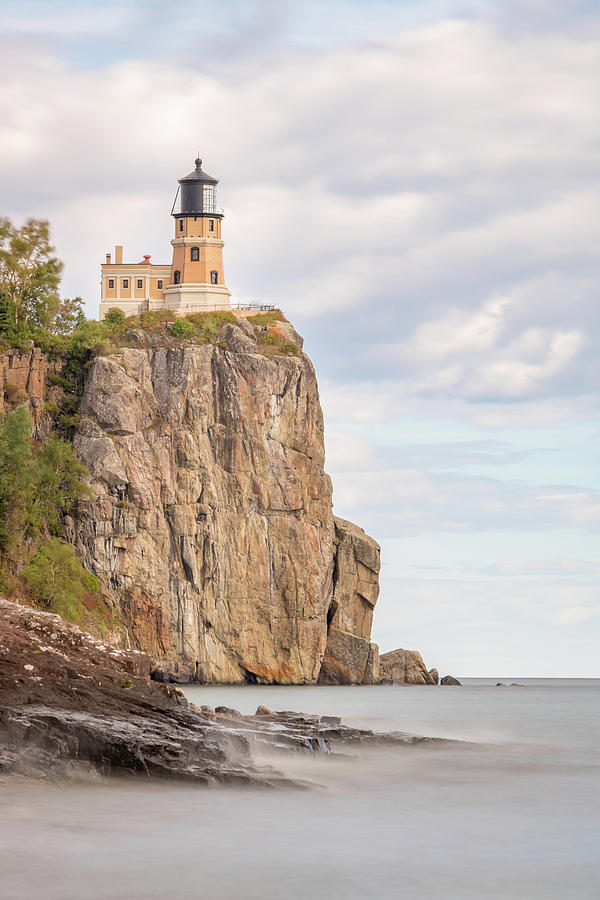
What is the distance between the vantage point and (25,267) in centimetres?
9019

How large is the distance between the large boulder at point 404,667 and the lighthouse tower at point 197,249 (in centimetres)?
3615

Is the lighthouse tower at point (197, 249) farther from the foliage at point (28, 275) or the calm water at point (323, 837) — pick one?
the calm water at point (323, 837)

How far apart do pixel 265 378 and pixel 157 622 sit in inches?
866

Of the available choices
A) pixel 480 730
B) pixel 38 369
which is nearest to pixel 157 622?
pixel 38 369

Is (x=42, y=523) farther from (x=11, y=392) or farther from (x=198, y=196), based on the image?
(x=198, y=196)

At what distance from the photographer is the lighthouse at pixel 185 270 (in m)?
109

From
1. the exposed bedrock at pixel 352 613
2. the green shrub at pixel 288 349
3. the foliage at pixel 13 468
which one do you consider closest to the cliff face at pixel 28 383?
the foliage at pixel 13 468

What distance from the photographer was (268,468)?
9419 centimetres

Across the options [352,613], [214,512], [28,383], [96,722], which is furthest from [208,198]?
[96,722]

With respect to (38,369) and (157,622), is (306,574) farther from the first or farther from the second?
(38,369)

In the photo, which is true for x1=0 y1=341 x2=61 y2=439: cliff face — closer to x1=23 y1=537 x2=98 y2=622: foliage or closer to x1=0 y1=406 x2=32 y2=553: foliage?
x1=0 y1=406 x2=32 y2=553: foliage

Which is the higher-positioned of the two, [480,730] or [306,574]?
[306,574]

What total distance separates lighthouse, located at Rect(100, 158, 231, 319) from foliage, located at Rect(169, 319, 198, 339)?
13742 mm

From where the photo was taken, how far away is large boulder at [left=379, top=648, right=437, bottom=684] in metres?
108
